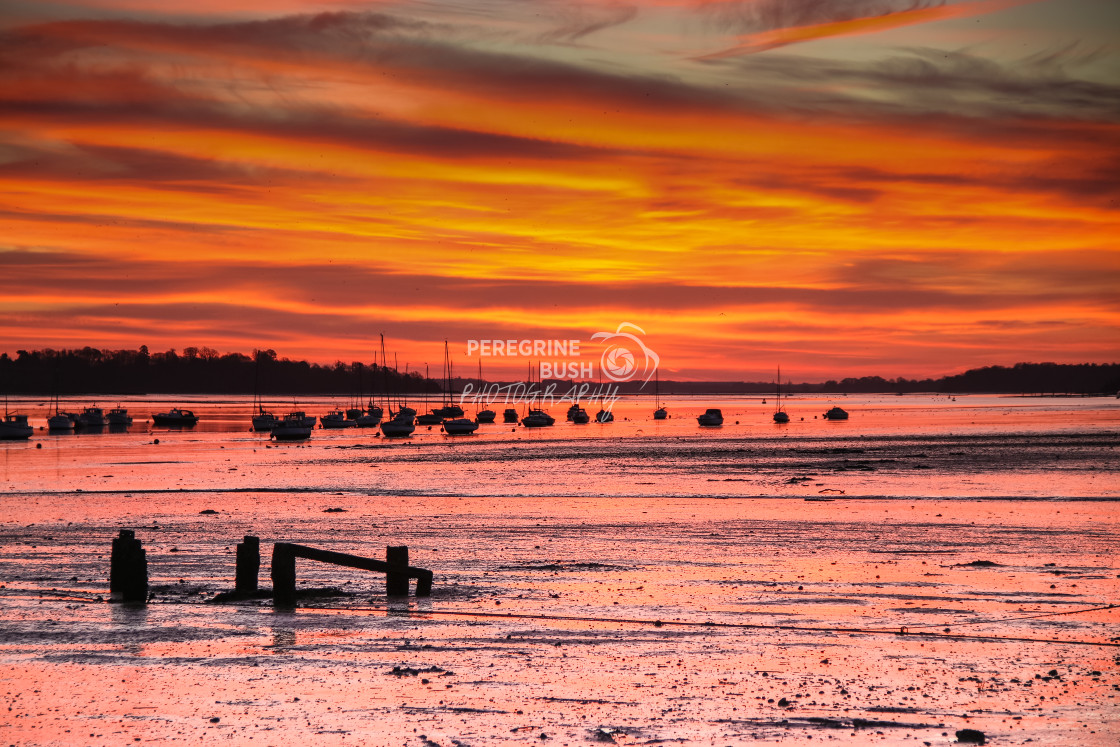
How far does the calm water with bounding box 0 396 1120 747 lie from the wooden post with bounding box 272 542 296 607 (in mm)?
332

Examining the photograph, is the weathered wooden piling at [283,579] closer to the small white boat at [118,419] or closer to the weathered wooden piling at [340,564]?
the weathered wooden piling at [340,564]

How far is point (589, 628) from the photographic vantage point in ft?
55.2

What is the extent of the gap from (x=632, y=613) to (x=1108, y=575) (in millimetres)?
11031

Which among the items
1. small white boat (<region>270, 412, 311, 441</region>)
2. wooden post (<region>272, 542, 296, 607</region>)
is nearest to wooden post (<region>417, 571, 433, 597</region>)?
wooden post (<region>272, 542, 296, 607</region>)

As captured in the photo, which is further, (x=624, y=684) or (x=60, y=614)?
(x=60, y=614)

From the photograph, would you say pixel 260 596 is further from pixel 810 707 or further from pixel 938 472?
pixel 938 472

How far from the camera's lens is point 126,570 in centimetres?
1931

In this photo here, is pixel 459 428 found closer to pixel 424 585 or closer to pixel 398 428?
pixel 398 428

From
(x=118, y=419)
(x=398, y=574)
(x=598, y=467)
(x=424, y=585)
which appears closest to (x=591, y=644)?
(x=424, y=585)

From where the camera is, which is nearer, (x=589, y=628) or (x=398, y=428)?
(x=589, y=628)

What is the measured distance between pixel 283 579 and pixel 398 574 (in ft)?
7.31

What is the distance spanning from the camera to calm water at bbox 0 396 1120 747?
11828 mm

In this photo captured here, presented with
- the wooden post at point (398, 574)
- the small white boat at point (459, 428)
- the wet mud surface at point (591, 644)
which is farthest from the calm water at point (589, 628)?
the small white boat at point (459, 428)

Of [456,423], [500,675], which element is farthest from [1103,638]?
[456,423]
